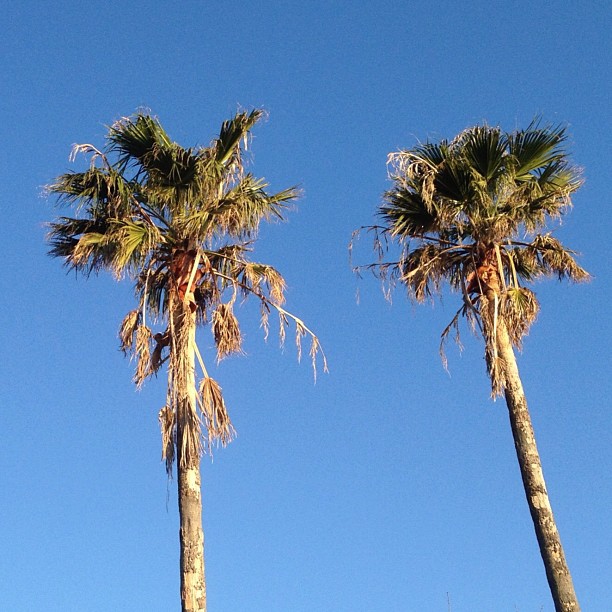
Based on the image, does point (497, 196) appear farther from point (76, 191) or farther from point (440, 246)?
point (76, 191)

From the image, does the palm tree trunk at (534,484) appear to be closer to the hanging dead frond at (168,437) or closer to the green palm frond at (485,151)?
the green palm frond at (485,151)

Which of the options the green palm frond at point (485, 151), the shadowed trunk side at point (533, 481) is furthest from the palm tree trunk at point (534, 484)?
the green palm frond at point (485, 151)

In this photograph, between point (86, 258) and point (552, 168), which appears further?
point (552, 168)

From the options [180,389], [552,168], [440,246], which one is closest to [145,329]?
[180,389]

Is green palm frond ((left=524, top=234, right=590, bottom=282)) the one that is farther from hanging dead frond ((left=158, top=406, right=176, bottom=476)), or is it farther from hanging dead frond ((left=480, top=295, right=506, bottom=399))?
hanging dead frond ((left=158, top=406, right=176, bottom=476))

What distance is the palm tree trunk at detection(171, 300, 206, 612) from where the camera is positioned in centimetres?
1588

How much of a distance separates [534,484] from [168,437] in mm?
5452

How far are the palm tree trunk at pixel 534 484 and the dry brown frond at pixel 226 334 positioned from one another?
13.6ft

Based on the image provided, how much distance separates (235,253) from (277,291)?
952mm

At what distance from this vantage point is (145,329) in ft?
59.5

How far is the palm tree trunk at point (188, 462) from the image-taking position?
52.1ft

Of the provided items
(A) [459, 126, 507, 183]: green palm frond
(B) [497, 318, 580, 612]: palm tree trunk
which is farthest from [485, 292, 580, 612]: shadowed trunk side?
(A) [459, 126, 507, 183]: green palm frond

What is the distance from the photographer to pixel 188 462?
16.8 metres

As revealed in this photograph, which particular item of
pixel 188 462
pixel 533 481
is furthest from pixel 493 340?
pixel 188 462
